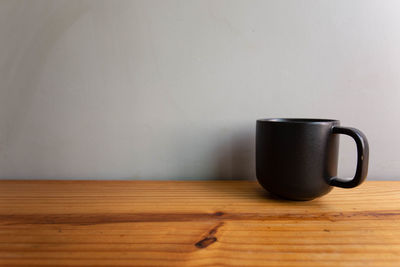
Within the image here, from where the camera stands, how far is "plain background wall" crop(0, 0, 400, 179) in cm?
56

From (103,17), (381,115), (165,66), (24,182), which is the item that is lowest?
(24,182)

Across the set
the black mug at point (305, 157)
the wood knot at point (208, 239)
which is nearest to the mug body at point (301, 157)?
the black mug at point (305, 157)

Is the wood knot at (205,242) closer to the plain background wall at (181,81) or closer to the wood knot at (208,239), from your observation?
the wood knot at (208,239)

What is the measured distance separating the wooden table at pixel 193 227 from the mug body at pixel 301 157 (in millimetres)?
38

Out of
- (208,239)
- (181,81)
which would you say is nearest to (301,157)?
(208,239)

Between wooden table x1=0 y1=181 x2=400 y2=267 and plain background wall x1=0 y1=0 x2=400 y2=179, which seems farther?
plain background wall x1=0 y1=0 x2=400 y2=179

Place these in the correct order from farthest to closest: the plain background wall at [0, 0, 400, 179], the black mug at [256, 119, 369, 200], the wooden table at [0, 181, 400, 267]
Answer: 1. the plain background wall at [0, 0, 400, 179]
2. the black mug at [256, 119, 369, 200]
3. the wooden table at [0, 181, 400, 267]

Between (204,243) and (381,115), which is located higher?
(381,115)

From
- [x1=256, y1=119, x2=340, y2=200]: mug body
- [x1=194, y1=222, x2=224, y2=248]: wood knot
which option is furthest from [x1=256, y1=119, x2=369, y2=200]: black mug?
[x1=194, y1=222, x2=224, y2=248]: wood knot

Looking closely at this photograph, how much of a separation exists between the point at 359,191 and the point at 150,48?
0.57 metres

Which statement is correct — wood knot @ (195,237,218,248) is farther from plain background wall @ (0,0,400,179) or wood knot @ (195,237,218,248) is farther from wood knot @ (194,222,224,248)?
plain background wall @ (0,0,400,179)

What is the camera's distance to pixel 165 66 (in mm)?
568

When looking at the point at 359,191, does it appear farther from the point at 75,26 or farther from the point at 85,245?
the point at 75,26

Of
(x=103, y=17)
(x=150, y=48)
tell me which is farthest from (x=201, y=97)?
(x=103, y=17)
